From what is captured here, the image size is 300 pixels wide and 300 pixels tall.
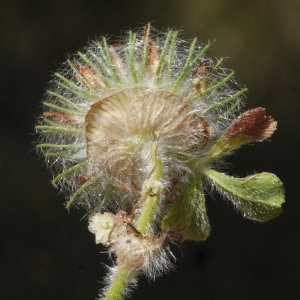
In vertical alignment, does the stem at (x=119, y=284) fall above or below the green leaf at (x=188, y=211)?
below

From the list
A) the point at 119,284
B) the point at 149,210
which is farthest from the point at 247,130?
the point at 119,284

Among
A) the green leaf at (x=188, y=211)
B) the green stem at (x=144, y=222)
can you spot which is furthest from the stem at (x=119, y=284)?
the green leaf at (x=188, y=211)

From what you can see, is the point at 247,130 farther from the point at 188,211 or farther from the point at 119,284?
the point at 119,284

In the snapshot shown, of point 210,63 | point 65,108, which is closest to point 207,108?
point 210,63

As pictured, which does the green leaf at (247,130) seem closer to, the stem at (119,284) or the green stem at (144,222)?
the green stem at (144,222)

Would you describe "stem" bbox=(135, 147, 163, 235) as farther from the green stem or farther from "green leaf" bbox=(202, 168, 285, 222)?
"green leaf" bbox=(202, 168, 285, 222)

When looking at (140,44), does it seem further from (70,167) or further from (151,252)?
(151,252)
